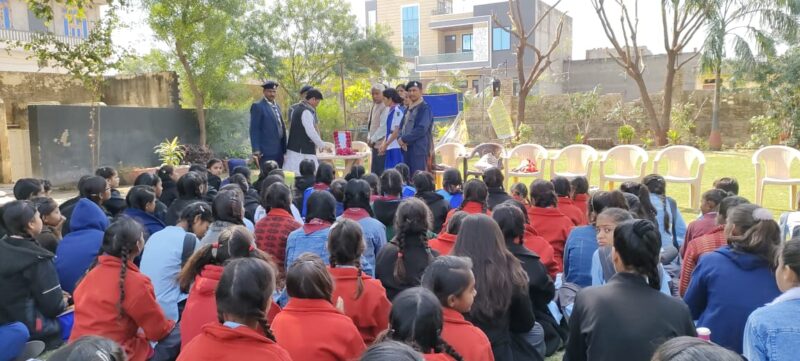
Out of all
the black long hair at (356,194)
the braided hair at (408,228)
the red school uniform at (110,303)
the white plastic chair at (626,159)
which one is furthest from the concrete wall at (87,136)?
the braided hair at (408,228)

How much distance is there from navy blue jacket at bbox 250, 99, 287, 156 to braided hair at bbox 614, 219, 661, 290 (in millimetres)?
5759

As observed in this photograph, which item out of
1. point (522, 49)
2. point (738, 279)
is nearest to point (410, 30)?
point (522, 49)

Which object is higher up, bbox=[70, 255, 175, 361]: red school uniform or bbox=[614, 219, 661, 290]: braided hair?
bbox=[614, 219, 661, 290]: braided hair

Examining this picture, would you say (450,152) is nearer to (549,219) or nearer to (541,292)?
(549,219)

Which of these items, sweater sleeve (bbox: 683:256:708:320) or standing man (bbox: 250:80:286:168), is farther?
standing man (bbox: 250:80:286:168)

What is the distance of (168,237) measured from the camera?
336cm

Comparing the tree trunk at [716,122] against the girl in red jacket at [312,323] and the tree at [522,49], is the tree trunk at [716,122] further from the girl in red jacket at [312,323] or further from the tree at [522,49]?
the girl in red jacket at [312,323]

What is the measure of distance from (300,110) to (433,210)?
3232mm

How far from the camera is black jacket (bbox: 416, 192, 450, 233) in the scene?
4695 millimetres

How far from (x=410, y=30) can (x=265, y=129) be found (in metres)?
36.3

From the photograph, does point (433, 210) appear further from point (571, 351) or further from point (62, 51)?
point (62, 51)

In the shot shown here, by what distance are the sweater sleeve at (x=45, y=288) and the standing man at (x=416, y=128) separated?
4778 millimetres

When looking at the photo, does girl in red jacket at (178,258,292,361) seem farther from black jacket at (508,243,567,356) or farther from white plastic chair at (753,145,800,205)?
white plastic chair at (753,145,800,205)

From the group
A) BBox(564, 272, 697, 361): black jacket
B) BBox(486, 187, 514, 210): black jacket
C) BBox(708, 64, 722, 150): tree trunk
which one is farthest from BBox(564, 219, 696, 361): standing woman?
BBox(708, 64, 722, 150): tree trunk
